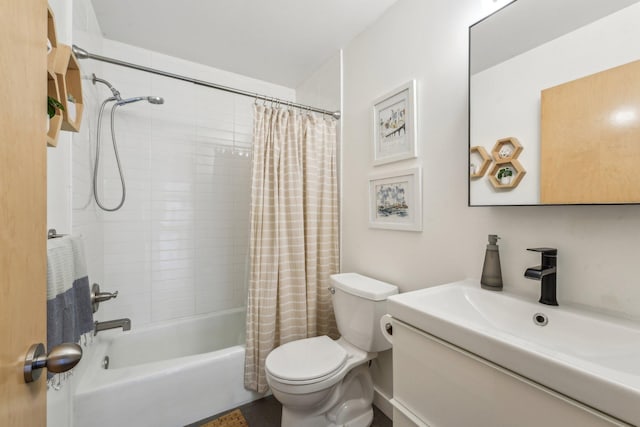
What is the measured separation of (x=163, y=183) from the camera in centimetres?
207

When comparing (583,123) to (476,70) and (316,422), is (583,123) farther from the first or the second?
(316,422)

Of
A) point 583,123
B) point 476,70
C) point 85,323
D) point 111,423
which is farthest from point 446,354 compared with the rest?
point 111,423

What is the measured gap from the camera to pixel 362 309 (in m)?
1.43

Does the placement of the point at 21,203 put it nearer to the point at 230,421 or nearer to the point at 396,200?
the point at 396,200

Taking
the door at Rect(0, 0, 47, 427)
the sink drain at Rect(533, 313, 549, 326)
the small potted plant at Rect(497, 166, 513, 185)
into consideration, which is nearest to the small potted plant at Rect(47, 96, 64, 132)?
the door at Rect(0, 0, 47, 427)

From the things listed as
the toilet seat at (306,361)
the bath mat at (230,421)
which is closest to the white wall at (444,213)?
the toilet seat at (306,361)

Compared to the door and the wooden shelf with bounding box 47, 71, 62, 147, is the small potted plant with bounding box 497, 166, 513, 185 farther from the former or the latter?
the wooden shelf with bounding box 47, 71, 62, 147

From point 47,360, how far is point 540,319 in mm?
1246

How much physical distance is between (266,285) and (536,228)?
1.40 metres

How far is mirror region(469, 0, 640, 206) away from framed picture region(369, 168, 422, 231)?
0.31 metres

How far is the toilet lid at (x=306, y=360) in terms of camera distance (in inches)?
49.1

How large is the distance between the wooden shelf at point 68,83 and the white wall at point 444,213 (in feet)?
4.66

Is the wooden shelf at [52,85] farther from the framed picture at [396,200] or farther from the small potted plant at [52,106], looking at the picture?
the framed picture at [396,200]

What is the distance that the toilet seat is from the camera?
48.6 inches
